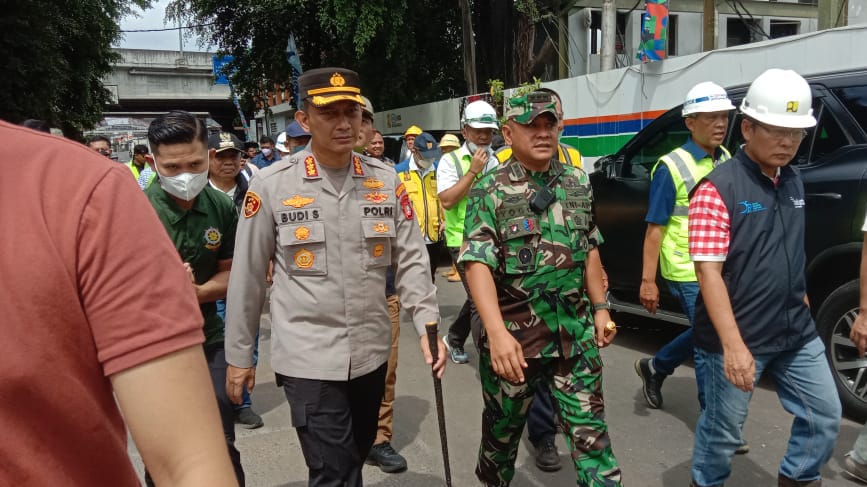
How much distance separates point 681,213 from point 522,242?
1.41 m

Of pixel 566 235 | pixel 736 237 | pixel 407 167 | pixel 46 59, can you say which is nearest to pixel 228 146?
pixel 407 167

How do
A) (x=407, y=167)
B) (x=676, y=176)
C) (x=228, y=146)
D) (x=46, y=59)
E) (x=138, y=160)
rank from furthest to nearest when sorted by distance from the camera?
(x=46, y=59)
(x=138, y=160)
(x=407, y=167)
(x=228, y=146)
(x=676, y=176)

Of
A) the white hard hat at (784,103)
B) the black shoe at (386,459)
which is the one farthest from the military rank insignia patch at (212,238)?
the white hard hat at (784,103)

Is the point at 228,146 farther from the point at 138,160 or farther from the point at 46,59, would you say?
the point at 46,59

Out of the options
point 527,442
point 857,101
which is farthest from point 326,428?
point 857,101

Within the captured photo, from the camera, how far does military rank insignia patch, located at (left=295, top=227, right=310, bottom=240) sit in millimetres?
2670

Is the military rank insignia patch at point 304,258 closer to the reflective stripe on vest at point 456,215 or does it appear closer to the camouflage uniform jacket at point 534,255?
the camouflage uniform jacket at point 534,255

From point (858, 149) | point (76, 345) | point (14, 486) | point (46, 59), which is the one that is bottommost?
point (14, 486)

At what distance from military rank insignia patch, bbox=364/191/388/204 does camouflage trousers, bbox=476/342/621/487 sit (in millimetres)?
783

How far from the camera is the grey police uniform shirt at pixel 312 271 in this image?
105 inches

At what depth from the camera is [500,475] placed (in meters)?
3.03

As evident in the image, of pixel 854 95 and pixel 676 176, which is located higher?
pixel 854 95

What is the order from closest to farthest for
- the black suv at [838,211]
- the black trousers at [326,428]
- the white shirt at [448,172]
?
the black trousers at [326,428]
the black suv at [838,211]
the white shirt at [448,172]

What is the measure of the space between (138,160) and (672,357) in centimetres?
830
